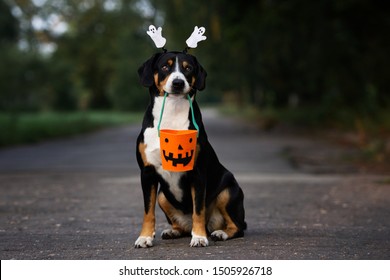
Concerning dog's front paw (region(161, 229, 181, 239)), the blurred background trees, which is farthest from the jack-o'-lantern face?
the blurred background trees

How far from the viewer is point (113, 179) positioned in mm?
11398

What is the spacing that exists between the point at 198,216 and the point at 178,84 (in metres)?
1.06

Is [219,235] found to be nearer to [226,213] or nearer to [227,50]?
[226,213]

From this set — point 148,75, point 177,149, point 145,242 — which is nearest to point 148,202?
point 145,242

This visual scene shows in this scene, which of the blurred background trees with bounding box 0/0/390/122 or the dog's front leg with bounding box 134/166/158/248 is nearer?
the dog's front leg with bounding box 134/166/158/248

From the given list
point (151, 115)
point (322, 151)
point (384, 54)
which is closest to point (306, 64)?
point (384, 54)

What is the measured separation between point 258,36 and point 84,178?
1577 centimetres

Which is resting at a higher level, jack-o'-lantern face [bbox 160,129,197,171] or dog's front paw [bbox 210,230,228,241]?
jack-o'-lantern face [bbox 160,129,197,171]

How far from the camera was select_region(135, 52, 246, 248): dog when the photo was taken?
488cm

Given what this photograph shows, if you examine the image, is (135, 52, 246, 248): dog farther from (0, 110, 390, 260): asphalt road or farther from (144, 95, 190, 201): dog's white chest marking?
(0, 110, 390, 260): asphalt road

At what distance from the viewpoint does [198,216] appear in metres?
5.11

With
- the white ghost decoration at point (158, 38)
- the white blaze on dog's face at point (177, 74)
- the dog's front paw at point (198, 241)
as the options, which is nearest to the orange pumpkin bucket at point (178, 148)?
the white blaze on dog's face at point (177, 74)

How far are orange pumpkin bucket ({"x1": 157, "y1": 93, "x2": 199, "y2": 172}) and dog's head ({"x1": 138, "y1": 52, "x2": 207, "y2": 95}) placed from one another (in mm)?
117
